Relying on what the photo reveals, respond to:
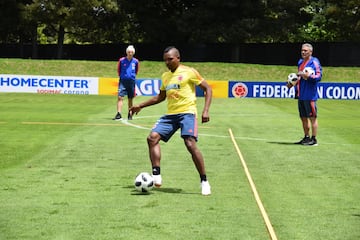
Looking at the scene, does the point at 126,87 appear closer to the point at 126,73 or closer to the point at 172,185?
the point at 126,73

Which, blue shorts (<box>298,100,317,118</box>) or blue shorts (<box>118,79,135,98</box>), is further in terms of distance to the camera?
blue shorts (<box>118,79,135,98</box>)

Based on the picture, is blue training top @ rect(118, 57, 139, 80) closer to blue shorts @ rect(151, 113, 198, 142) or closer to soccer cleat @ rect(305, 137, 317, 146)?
soccer cleat @ rect(305, 137, 317, 146)

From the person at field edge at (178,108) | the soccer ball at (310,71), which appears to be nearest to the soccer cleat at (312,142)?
the soccer ball at (310,71)

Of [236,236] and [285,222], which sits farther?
[285,222]

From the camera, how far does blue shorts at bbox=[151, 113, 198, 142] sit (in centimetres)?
970

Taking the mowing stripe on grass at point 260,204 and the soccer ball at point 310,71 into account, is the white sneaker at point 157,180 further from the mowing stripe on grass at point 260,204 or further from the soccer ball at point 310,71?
the soccer ball at point 310,71

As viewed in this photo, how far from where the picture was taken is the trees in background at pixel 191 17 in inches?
2265

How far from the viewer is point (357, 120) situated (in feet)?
76.4

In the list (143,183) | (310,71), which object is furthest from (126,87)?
(143,183)

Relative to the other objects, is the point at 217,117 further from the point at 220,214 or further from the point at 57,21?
the point at 57,21

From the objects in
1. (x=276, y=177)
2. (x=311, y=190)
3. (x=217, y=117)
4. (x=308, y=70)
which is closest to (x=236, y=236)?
(x=311, y=190)

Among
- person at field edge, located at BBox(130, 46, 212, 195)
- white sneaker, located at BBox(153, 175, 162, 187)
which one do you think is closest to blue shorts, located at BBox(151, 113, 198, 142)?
person at field edge, located at BBox(130, 46, 212, 195)

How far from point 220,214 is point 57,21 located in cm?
5224

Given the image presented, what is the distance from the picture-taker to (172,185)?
33.1 feet
